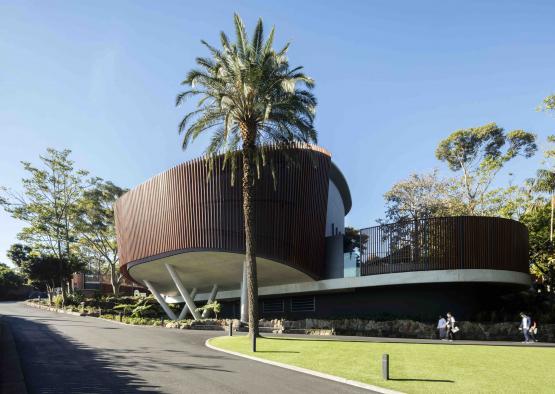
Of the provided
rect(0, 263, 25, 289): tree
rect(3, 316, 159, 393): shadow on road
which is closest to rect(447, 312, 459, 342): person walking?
rect(3, 316, 159, 393): shadow on road

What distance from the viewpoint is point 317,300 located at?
1380 inches

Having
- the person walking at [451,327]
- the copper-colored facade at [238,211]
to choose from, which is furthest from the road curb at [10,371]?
the person walking at [451,327]

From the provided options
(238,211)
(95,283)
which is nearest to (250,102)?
(238,211)

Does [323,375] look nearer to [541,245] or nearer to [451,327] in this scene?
[451,327]

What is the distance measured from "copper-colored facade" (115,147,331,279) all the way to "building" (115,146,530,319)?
0.22 ft

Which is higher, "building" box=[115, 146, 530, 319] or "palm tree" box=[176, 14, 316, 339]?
"palm tree" box=[176, 14, 316, 339]

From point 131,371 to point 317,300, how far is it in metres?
23.8

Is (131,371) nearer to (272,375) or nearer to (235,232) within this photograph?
(272,375)

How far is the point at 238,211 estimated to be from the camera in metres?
30.9

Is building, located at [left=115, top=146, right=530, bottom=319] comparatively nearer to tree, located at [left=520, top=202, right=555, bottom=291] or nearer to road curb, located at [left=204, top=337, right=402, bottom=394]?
tree, located at [left=520, top=202, right=555, bottom=291]

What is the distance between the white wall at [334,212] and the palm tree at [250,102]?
43.8ft

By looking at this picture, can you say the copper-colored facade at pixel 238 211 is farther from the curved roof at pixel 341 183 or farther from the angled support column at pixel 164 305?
the angled support column at pixel 164 305

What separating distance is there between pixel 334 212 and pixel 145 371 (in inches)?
1068

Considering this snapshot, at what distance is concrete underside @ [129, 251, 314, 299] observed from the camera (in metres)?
32.2
